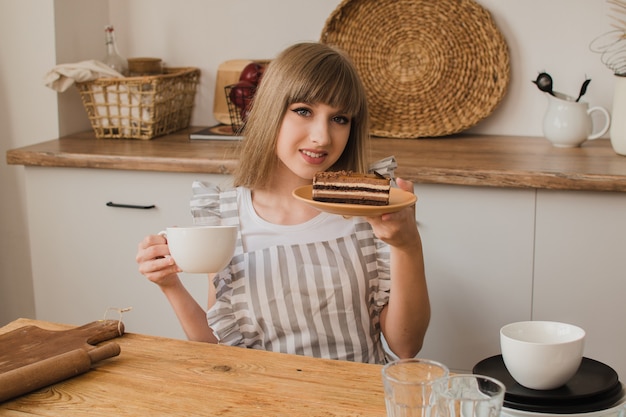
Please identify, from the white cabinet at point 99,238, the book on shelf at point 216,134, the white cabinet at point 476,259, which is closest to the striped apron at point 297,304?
the white cabinet at point 476,259

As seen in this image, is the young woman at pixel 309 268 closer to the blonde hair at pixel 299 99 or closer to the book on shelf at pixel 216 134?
the blonde hair at pixel 299 99

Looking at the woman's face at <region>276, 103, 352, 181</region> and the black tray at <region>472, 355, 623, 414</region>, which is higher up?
the woman's face at <region>276, 103, 352, 181</region>

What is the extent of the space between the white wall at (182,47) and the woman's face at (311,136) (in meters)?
1.14

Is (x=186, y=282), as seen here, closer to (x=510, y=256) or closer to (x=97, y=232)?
(x=97, y=232)

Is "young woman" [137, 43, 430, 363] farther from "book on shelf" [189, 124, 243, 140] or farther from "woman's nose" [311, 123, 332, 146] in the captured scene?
"book on shelf" [189, 124, 243, 140]

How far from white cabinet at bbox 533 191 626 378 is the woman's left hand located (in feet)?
2.34

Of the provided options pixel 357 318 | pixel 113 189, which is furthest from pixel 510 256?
pixel 113 189

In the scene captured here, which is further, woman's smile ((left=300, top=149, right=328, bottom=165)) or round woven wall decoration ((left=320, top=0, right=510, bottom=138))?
round woven wall decoration ((left=320, top=0, right=510, bottom=138))

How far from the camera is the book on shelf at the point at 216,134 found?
2342 millimetres

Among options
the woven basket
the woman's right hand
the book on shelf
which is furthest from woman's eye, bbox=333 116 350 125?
the woven basket

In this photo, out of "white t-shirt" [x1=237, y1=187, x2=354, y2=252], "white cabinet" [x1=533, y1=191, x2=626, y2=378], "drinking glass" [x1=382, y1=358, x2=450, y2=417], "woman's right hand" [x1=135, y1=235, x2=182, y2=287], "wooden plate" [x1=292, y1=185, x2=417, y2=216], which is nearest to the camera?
"drinking glass" [x1=382, y1=358, x2=450, y2=417]

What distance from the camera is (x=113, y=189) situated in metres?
2.18

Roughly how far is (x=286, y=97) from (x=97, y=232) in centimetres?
99

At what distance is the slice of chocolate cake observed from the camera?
114cm
